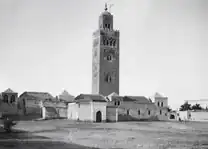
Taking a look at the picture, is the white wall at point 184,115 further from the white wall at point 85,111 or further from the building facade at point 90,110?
the white wall at point 85,111

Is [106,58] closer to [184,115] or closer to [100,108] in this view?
[100,108]

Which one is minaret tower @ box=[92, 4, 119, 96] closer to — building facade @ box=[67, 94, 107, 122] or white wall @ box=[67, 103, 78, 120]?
white wall @ box=[67, 103, 78, 120]

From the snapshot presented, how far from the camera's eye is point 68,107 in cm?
3962

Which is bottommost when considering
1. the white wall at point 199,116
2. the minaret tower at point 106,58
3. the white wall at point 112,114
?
the white wall at point 199,116

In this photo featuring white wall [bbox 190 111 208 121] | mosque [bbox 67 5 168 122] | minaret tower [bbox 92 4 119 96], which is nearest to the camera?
mosque [bbox 67 5 168 122]

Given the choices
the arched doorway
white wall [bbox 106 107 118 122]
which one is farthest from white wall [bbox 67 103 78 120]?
white wall [bbox 106 107 118 122]

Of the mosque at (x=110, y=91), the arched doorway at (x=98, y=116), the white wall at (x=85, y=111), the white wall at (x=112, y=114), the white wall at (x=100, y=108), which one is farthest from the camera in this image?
the mosque at (x=110, y=91)

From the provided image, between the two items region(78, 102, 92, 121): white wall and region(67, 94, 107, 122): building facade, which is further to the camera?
region(78, 102, 92, 121): white wall

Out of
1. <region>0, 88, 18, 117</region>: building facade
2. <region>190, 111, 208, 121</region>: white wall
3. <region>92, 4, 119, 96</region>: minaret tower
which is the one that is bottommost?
<region>190, 111, 208, 121</region>: white wall

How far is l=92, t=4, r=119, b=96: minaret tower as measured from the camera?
42.5 meters

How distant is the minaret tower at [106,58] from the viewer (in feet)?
139

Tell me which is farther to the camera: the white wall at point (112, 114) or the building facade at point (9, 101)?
the building facade at point (9, 101)

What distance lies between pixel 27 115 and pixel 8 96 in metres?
3.65

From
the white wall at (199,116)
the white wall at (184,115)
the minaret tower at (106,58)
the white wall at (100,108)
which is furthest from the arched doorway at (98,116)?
the white wall at (199,116)
